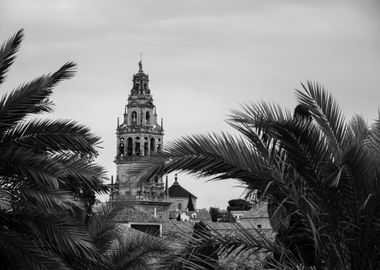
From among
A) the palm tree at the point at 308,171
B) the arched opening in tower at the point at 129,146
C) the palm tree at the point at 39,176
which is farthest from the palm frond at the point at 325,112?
the arched opening in tower at the point at 129,146

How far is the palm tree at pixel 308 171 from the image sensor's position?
29.9 feet

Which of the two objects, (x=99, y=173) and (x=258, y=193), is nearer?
(x=258, y=193)

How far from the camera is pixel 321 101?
10.2 m

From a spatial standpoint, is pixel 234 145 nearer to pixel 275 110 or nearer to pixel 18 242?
pixel 275 110

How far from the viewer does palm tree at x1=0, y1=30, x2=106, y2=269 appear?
12148 mm

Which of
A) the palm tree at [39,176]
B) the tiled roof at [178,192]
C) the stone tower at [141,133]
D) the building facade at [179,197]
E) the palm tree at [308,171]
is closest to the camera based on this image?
the palm tree at [308,171]

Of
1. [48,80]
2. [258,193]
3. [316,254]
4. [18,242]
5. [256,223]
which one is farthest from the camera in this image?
[256,223]

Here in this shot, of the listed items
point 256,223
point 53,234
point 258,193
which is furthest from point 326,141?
point 256,223

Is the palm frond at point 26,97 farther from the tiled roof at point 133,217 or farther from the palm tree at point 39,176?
the tiled roof at point 133,217

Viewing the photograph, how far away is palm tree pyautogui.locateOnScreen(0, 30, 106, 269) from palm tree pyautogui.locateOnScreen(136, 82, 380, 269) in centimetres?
325

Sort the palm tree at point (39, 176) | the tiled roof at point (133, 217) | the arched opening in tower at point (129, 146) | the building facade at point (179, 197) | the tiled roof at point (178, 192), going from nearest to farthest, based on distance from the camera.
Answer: the palm tree at point (39, 176), the tiled roof at point (133, 217), the arched opening in tower at point (129, 146), the building facade at point (179, 197), the tiled roof at point (178, 192)

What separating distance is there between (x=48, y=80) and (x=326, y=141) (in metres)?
5.44

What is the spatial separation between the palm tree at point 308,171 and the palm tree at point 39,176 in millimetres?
3250

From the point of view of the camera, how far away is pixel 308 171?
9.64 m
